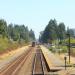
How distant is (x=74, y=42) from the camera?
16138 centimetres

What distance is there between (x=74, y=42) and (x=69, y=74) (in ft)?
425

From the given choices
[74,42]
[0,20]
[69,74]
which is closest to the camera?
[69,74]

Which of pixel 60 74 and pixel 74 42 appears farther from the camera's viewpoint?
pixel 74 42

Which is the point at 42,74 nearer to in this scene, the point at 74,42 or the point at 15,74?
the point at 15,74

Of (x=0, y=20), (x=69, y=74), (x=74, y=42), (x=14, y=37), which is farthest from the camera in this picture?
(x=14, y=37)

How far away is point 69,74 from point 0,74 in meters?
6.17

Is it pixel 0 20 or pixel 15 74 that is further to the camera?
pixel 0 20

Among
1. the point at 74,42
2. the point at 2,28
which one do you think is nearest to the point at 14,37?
the point at 74,42

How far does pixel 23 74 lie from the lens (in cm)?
3444

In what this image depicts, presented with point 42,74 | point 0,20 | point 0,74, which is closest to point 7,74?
point 0,74

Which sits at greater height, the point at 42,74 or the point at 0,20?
the point at 0,20

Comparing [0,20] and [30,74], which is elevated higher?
[0,20]

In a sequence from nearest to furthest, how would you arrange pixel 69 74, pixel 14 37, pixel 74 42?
pixel 69 74
pixel 74 42
pixel 14 37

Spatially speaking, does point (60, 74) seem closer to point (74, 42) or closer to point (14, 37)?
point (74, 42)
